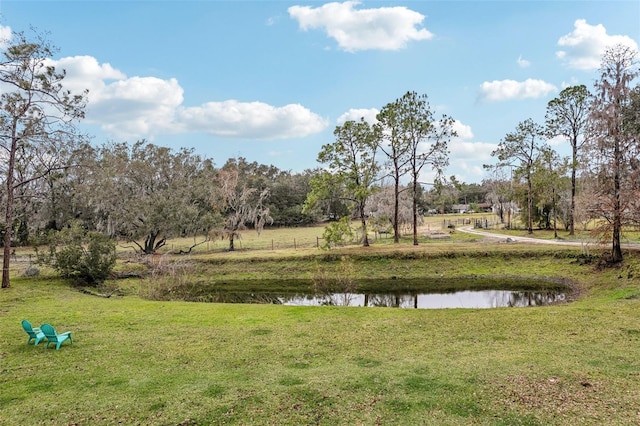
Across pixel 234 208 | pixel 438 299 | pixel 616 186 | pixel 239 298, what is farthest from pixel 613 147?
pixel 234 208

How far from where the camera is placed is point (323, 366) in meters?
8.98

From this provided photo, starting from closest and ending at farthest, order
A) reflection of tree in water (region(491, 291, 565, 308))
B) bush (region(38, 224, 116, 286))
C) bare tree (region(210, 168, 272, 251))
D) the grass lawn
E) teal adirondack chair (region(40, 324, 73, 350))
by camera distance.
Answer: the grass lawn, teal adirondack chair (region(40, 324, 73, 350)), reflection of tree in water (region(491, 291, 565, 308)), bush (region(38, 224, 116, 286)), bare tree (region(210, 168, 272, 251))

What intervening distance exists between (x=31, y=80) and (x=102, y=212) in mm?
25570

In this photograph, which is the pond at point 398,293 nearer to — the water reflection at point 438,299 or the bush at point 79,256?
the water reflection at point 438,299

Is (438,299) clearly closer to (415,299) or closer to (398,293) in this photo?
(415,299)

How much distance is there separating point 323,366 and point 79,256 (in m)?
19.4

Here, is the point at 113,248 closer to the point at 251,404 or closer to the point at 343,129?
the point at 343,129

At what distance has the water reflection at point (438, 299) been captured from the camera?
1931 cm

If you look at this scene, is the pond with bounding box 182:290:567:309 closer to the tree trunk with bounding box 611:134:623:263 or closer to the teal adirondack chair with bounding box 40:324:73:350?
the tree trunk with bounding box 611:134:623:263

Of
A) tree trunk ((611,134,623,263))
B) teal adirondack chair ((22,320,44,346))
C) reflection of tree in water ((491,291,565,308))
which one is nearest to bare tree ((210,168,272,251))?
reflection of tree in water ((491,291,565,308))

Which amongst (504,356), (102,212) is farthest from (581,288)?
(102,212)

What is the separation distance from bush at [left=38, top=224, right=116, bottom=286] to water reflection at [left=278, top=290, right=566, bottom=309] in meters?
10.6

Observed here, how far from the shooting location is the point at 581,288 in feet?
66.6

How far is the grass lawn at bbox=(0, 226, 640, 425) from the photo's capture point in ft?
21.7
